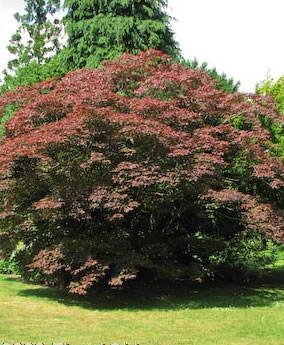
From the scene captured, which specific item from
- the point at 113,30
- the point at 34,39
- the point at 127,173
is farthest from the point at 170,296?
the point at 34,39

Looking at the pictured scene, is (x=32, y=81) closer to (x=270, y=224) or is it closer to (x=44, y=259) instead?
(x=44, y=259)

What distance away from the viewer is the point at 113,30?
810 inches

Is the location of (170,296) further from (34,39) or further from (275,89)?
(34,39)

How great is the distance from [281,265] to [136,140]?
10441 millimetres

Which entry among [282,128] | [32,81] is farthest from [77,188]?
[32,81]

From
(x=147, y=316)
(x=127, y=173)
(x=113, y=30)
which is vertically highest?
(x=113, y=30)

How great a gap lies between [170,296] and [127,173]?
3.48m

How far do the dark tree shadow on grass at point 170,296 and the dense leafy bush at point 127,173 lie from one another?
1.56 ft

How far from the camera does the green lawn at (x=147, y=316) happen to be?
693 cm

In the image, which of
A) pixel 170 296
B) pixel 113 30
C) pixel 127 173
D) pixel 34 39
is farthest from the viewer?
pixel 34 39

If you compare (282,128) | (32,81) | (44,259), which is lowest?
(44,259)

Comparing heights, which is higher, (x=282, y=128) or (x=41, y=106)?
(x=282, y=128)

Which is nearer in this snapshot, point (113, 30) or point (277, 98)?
point (277, 98)

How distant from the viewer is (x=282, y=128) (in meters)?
13.9
